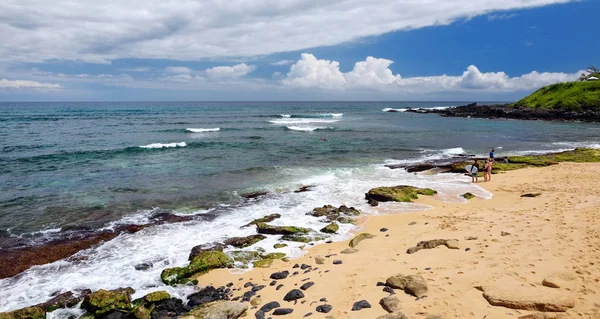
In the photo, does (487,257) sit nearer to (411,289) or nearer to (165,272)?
(411,289)

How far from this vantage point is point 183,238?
12.3 meters

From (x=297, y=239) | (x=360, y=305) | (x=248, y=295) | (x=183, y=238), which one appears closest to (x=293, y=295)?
(x=248, y=295)

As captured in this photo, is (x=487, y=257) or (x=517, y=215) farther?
(x=517, y=215)

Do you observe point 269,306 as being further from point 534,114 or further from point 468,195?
point 534,114

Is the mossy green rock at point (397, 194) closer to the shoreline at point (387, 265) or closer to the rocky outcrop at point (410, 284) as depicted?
the shoreline at point (387, 265)

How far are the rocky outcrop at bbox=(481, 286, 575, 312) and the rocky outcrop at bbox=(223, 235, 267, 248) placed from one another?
728 centimetres

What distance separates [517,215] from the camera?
12.5 m

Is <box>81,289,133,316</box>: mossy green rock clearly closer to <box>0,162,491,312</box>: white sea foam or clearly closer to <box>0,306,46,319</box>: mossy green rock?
<box>0,162,491,312</box>: white sea foam

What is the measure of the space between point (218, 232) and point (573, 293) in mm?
10551

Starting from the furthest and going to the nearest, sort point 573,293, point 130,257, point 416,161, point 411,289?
1. point 416,161
2. point 130,257
3. point 411,289
4. point 573,293

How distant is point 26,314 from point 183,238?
5045mm

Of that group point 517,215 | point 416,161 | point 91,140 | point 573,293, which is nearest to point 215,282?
point 573,293

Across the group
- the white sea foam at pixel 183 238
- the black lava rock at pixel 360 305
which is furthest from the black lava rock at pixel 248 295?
the black lava rock at pixel 360 305

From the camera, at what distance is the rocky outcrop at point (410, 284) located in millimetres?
7241
